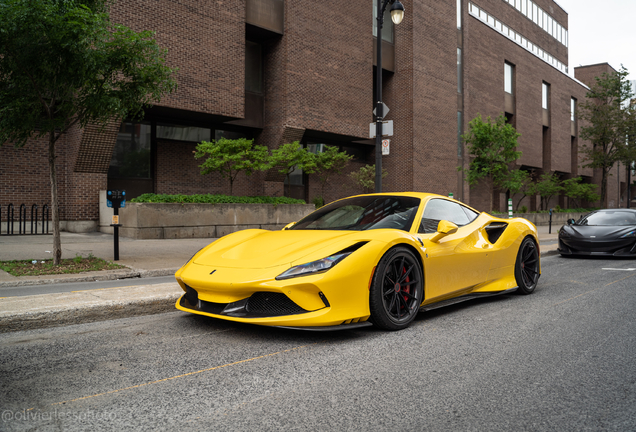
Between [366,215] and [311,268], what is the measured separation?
1.42 metres

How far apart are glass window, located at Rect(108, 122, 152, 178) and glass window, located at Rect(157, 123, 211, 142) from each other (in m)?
0.54

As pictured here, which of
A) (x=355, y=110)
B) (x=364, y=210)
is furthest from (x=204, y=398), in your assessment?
(x=355, y=110)

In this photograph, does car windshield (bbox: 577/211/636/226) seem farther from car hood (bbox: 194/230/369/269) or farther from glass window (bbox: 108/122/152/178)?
glass window (bbox: 108/122/152/178)

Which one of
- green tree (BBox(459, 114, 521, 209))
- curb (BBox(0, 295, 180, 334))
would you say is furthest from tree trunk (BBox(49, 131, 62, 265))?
green tree (BBox(459, 114, 521, 209))

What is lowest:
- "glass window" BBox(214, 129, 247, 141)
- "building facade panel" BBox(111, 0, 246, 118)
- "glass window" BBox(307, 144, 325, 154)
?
"glass window" BBox(307, 144, 325, 154)

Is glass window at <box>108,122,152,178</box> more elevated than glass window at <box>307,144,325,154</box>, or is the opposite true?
→ glass window at <box>307,144,325,154</box>

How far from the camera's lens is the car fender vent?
604 centimetres

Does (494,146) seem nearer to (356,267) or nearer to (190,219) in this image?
(190,219)

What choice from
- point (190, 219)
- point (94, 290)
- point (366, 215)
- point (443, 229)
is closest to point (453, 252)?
point (443, 229)

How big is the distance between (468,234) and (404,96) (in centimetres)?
2373

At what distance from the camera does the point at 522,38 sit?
4434 centimetres

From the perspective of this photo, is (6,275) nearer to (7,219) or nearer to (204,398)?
(204,398)

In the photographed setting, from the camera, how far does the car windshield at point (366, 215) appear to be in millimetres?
4973

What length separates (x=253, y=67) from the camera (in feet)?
72.1
